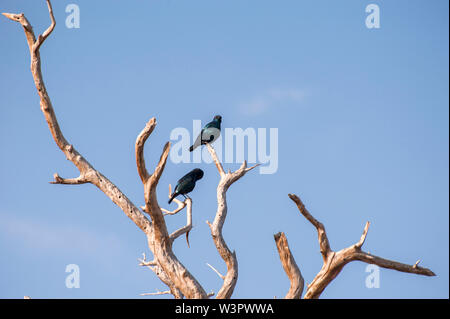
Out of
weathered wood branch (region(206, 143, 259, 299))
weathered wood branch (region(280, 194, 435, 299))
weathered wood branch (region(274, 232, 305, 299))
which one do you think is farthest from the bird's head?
weathered wood branch (region(280, 194, 435, 299))

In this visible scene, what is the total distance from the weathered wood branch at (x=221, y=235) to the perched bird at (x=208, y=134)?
3.94m

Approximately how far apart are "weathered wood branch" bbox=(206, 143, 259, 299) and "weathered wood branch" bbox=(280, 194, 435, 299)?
1.37m

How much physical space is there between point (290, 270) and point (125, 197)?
285cm

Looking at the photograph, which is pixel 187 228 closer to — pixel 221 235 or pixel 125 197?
pixel 221 235

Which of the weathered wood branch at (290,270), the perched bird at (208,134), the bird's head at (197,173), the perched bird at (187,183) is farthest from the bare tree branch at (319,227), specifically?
the perched bird at (208,134)

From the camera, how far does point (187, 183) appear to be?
13.6 m

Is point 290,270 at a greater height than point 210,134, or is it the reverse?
point 210,134

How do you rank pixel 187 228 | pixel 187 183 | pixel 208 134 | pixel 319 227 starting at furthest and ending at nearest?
pixel 208 134, pixel 187 183, pixel 187 228, pixel 319 227

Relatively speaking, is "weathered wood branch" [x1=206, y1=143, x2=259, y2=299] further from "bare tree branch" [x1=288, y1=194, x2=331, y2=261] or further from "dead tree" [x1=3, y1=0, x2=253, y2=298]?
A: "bare tree branch" [x1=288, y1=194, x2=331, y2=261]

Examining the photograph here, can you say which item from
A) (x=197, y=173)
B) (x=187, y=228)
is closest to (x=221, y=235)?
(x=187, y=228)

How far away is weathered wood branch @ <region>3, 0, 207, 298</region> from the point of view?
1033 centimetres

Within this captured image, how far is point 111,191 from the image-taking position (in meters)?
11.3
